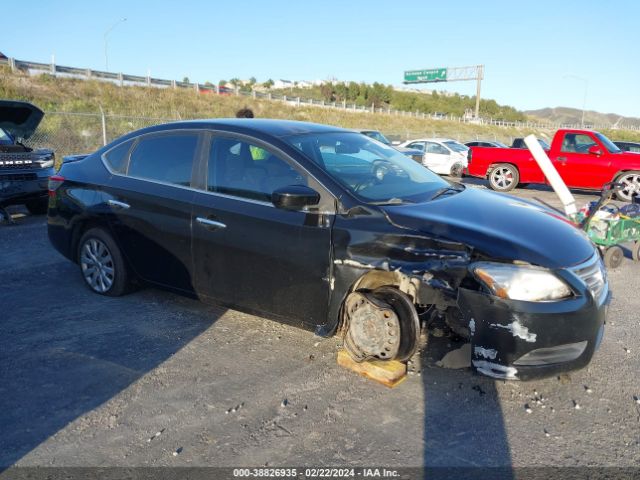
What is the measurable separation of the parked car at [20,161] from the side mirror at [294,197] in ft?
21.0

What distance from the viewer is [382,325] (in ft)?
11.5

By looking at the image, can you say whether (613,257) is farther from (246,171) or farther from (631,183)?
(631,183)

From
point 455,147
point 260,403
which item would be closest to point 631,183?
point 455,147

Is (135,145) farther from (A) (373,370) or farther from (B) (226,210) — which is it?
(A) (373,370)

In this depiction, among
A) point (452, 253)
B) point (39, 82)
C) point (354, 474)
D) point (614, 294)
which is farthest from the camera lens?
point (39, 82)

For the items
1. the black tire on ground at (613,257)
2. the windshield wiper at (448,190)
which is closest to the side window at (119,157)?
the windshield wiper at (448,190)

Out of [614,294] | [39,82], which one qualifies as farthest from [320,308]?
[39,82]

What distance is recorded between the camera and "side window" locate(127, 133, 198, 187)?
14.3ft

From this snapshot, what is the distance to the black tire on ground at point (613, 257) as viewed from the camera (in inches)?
268

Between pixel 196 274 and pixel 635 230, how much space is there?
19.2 ft

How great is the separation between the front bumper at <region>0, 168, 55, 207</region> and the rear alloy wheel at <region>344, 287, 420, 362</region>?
22.6 feet

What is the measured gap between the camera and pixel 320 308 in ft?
12.0

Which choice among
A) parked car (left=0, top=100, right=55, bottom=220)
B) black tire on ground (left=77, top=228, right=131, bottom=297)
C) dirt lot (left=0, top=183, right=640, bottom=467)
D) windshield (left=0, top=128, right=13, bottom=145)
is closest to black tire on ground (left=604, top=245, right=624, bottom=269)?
dirt lot (left=0, top=183, right=640, bottom=467)

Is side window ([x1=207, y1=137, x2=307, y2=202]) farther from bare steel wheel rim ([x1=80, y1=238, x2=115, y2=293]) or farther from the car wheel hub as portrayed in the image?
the car wheel hub
